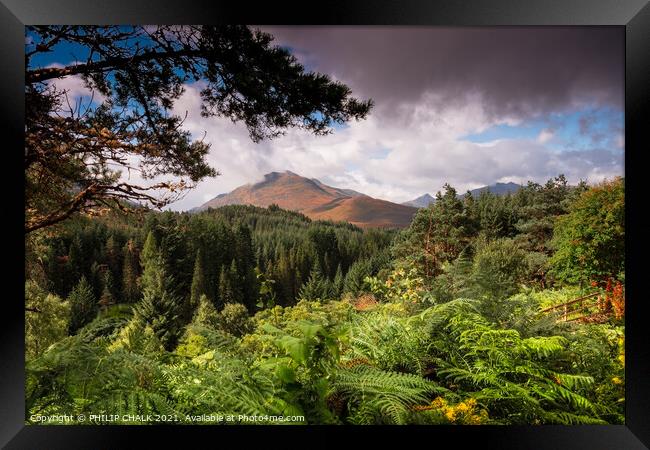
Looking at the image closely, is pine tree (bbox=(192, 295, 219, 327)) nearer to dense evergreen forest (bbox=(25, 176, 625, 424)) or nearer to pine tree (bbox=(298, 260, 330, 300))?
dense evergreen forest (bbox=(25, 176, 625, 424))

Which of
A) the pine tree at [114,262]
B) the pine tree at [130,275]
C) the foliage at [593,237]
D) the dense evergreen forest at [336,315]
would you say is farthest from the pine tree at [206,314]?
the foliage at [593,237]

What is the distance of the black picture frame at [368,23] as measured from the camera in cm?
226

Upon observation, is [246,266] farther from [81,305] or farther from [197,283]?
[81,305]

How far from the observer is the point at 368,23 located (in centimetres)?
230

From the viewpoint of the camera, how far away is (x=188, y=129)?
2.71 meters

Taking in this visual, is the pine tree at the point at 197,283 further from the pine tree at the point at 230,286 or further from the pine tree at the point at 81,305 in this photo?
the pine tree at the point at 81,305

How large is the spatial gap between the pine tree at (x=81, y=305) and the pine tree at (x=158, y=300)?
329 millimetres

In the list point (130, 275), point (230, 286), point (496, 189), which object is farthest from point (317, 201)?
point (130, 275)

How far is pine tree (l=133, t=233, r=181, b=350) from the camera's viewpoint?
2697 mm

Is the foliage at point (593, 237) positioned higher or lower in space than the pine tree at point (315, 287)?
higher

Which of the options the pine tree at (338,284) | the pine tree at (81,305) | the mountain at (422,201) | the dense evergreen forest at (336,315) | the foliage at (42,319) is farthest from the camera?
the pine tree at (338,284)

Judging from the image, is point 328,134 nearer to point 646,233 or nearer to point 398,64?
point 398,64

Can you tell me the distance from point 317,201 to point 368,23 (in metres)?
1.23

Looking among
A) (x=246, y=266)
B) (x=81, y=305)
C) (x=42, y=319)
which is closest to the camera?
(x=42, y=319)
